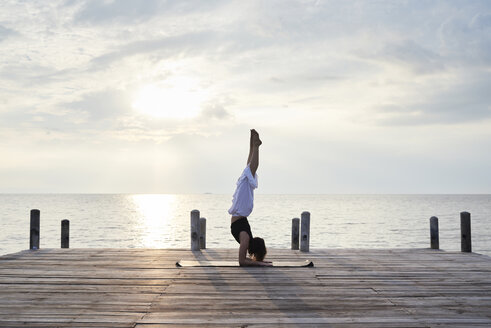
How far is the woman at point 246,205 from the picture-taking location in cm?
925

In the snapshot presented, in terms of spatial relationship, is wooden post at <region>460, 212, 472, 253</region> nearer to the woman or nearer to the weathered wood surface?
the weathered wood surface

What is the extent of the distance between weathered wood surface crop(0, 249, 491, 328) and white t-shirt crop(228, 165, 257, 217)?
1289 millimetres

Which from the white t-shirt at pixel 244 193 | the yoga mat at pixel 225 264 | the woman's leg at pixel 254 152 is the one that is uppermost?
the woman's leg at pixel 254 152

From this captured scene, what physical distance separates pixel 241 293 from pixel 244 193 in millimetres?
3001

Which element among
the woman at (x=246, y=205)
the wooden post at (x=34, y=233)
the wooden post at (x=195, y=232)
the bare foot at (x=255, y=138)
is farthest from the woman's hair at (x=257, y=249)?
the wooden post at (x=34, y=233)

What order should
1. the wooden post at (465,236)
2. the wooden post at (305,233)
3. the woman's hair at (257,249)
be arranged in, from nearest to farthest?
the woman's hair at (257,249)
the wooden post at (305,233)
the wooden post at (465,236)

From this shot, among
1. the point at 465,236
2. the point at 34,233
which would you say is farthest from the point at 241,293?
the point at 465,236

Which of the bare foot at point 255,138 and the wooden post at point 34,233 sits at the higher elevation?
the bare foot at point 255,138

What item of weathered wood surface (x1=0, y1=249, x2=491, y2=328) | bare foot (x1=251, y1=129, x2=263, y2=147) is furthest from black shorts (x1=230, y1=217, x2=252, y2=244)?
bare foot (x1=251, y1=129, x2=263, y2=147)

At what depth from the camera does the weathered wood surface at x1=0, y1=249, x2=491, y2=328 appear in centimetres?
529

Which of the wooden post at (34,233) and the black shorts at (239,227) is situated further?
the wooden post at (34,233)

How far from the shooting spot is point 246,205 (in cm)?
942

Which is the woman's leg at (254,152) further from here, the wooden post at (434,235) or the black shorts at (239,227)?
the wooden post at (434,235)

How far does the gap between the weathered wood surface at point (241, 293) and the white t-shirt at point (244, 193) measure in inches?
50.7
